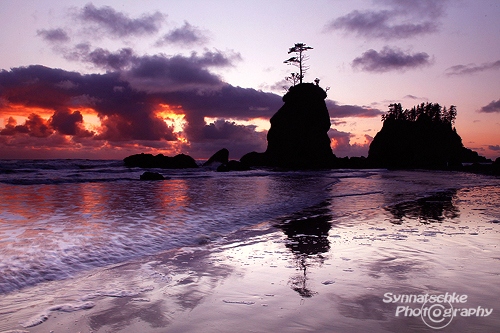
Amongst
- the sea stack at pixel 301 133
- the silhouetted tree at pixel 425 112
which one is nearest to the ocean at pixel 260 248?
the sea stack at pixel 301 133

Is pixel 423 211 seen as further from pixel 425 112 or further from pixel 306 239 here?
pixel 425 112

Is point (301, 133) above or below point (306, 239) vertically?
above

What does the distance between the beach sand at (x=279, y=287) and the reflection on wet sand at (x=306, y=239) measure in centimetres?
3

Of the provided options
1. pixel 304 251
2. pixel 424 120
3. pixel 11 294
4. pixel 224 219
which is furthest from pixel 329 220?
pixel 424 120

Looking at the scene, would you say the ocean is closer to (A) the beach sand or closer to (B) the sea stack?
(A) the beach sand

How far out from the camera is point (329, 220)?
8508 mm

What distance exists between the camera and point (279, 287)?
3.77 metres

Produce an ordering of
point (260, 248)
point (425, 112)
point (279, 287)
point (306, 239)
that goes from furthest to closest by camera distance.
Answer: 1. point (425, 112)
2. point (306, 239)
3. point (260, 248)
4. point (279, 287)

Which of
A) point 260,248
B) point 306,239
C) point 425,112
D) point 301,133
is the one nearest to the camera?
point 260,248

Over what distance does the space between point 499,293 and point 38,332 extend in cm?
441

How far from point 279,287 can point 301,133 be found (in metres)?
52.3

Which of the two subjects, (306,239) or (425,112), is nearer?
(306,239)

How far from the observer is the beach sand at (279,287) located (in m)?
2.90

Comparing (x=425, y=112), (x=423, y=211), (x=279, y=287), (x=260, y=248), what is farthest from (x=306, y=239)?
(x=425, y=112)
